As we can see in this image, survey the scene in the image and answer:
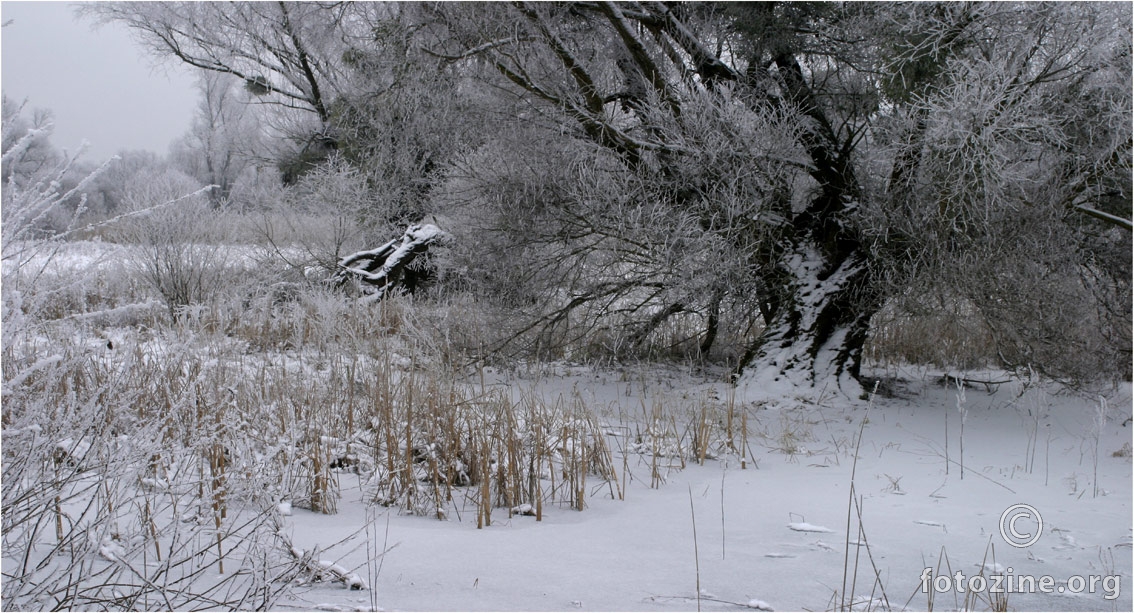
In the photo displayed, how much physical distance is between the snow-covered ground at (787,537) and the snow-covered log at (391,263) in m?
5.96

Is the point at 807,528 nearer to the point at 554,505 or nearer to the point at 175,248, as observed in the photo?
the point at 554,505

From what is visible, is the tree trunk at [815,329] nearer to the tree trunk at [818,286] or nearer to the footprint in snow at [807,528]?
the tree trunk at [818,286]

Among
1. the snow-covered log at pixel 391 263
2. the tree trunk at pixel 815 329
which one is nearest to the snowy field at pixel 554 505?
the tree trunk at pixel 815 329

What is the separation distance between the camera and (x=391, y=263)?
1101cm

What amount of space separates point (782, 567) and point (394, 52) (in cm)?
549

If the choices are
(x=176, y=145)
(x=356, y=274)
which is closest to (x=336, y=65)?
(x=356, y=274)

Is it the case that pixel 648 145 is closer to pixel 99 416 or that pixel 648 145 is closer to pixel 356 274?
pixel 99 416

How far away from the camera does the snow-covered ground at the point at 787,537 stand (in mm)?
2611

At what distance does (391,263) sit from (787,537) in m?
8.42

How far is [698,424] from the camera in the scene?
4965mm

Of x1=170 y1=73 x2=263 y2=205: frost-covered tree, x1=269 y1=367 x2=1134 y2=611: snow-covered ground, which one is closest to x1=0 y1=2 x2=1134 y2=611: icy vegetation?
x1=269 y1=367 x2=1134 y2=611: snow-covered ground

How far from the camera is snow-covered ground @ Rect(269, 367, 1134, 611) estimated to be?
2611mm

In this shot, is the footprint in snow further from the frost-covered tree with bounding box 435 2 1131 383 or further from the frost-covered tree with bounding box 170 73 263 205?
the frost-covered tree with bounding box 170 73 263 205

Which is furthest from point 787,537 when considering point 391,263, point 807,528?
point 391,263
